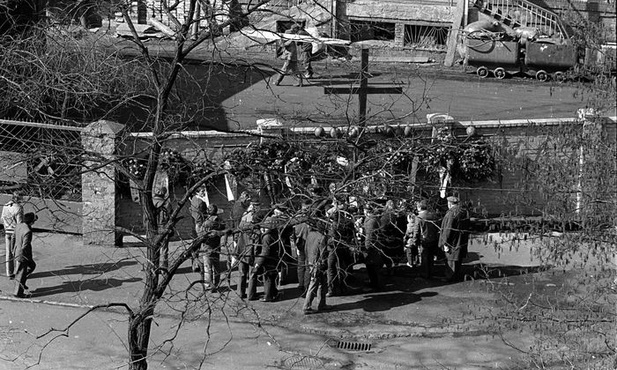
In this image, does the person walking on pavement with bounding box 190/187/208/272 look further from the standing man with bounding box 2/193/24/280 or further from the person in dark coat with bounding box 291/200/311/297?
the standing man with bounding box 2/193/24/280

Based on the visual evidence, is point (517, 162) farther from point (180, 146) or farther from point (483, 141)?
point (180, 146)

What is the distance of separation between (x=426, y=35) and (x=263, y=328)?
842 inches

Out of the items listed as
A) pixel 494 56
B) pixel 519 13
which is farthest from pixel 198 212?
pixel 519 13

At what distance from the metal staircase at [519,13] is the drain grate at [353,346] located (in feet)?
64.6

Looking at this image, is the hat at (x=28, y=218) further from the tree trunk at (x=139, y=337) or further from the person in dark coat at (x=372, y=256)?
the tree trunk at (x=139, y=337)

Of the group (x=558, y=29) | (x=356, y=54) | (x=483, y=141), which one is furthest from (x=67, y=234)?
(x=558, y=29)

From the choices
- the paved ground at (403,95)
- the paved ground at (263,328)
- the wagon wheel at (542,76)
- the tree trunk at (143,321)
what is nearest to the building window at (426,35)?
the paved ground at (403,95)

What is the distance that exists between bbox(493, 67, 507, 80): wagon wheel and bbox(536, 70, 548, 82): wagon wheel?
92cm

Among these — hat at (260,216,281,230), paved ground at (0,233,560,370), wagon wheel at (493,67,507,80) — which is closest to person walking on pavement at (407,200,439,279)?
Result: paved ground at (0,233,560,370)

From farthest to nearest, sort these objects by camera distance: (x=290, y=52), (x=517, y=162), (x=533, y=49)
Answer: (x=533, y=49) → (x=290, y=52) → (x=517, y=162)

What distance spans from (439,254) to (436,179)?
2670 millimetres

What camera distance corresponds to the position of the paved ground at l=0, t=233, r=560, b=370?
14.6 m

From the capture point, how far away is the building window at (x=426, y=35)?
3312cm

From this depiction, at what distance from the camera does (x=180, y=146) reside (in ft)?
65.4
